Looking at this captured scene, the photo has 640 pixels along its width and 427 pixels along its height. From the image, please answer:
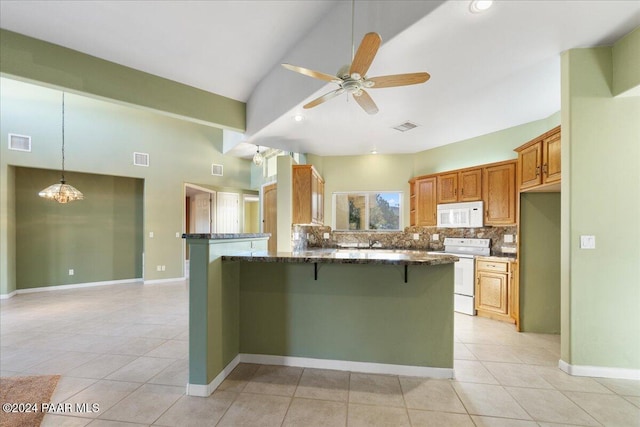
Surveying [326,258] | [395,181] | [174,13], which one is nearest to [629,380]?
[326,258]

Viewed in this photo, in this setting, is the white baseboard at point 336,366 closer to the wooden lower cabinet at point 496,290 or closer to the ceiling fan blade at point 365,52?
the wooden lower cabinet at point 496,290

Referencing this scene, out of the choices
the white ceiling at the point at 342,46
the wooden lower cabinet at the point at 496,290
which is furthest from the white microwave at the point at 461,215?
the white ceiling at the point at 342,46

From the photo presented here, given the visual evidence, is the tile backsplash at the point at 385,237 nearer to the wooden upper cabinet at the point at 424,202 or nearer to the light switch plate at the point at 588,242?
the wooden upper cabinet at the point at 424,202

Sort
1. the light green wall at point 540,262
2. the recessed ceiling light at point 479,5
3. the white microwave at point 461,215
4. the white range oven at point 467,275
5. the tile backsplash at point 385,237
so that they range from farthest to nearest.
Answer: the tile backsplash at point 385,237, the white microwave at point 461,215, the white range oven at point 467,275, the light green wall at point 540,262, the recessed ceiling light at point 479,5

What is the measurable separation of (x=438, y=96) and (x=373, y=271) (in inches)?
85.3

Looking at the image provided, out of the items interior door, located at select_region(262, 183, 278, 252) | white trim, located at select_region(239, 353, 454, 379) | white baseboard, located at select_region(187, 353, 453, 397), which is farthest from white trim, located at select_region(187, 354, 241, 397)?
interior door, located at select_region(262, 183, 278, 252)

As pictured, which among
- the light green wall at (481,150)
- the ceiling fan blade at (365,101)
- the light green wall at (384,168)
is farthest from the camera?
the light green wall at (384,168)

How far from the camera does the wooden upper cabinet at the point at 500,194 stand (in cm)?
418

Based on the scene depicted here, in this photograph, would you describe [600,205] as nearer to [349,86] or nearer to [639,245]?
[639,245]

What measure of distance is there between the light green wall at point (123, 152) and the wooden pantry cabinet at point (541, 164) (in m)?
6.47

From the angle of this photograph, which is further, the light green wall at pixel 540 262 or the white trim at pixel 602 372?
the light green wall at pixel 540 262

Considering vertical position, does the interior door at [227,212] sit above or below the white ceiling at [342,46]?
below

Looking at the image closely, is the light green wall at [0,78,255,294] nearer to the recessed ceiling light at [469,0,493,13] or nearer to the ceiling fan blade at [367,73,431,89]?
the ceiling fan blade at [367,73,431,89]

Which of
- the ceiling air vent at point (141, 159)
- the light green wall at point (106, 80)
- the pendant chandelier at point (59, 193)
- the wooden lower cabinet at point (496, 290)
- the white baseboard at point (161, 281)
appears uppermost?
the light green wall at point (106, 80)
